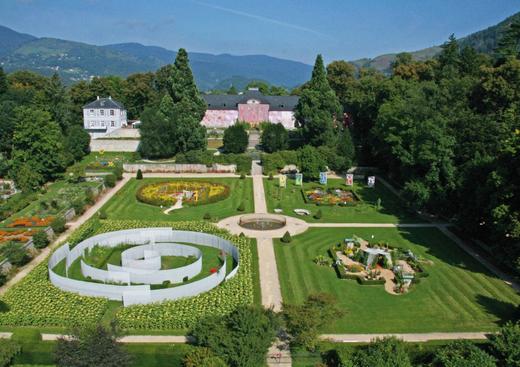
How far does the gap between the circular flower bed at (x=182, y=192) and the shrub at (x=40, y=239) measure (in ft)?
44.9

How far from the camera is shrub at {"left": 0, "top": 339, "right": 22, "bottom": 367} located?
21384mm

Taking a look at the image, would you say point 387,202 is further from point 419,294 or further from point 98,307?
point 98,307

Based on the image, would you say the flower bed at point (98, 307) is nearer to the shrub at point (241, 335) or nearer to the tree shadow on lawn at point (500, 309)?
the shrub at point (241, 335)

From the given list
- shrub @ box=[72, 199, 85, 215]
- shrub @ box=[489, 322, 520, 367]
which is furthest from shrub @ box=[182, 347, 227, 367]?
shrub @ box=[72, 199, 85, 215]

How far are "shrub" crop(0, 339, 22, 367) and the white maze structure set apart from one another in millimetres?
7143

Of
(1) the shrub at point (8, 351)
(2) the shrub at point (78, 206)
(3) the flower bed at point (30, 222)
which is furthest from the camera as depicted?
(2) the shrub at point (78, 206)

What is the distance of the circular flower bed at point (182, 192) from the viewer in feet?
167

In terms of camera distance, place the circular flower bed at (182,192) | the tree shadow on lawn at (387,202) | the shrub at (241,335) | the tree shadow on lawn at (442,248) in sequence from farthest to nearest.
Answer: the circular flower bed at (182,192), the tree shadow on lawn at (387,202), the tree shadow on lawn at (442,248), the shrub at (241,335)

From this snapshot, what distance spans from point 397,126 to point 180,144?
34530 millimetres

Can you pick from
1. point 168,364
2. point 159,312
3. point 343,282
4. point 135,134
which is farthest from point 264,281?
point 135,134

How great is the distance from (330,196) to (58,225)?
29.0 meters

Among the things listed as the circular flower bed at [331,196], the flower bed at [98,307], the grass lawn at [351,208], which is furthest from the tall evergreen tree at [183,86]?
the flower bed at [98,307]

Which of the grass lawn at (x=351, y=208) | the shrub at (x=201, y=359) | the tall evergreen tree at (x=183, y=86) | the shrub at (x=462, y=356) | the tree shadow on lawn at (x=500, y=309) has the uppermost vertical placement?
the tall evergreen tree at (x=183, y=86)

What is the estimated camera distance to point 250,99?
4203 inches
